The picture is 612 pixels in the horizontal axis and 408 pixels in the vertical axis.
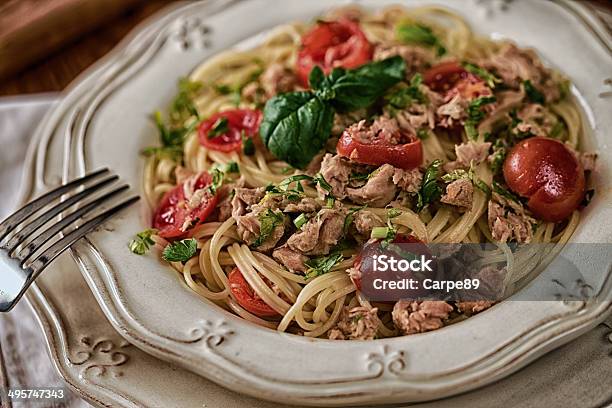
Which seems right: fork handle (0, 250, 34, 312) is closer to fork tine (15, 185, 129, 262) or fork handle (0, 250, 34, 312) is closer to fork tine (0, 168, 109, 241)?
fork tine (15, 185, 129, 262)

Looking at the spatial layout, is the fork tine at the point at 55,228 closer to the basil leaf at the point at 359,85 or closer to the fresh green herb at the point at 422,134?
the basil leaf at the point at 359,85

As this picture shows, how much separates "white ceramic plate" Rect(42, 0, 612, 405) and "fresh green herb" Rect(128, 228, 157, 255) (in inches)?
2.0

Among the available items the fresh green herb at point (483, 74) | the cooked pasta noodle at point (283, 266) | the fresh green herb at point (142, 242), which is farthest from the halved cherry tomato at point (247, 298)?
the fresh green herb at point (483, 74)

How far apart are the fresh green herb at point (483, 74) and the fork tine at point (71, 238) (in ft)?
8.83

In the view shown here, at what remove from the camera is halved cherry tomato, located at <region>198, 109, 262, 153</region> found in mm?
5559

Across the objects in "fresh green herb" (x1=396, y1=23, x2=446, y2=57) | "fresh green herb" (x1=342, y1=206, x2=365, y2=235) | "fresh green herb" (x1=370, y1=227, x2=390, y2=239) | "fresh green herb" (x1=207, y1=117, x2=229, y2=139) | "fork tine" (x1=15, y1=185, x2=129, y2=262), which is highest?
"fresh green herb" (x1=396, y1=23, x2=446, y2=57)

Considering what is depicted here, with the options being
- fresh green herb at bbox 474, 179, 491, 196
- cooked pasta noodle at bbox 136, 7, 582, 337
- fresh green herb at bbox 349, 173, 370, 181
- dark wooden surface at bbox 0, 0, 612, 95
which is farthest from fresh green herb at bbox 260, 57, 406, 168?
dark wooden surface at bbox 0, 0, 612, 95

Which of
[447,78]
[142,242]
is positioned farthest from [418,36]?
[142,242]

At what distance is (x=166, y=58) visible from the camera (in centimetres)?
643

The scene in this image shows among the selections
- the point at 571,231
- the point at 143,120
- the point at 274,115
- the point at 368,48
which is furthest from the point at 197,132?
the point at 571,231

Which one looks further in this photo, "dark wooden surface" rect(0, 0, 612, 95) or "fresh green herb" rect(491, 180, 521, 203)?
"dark wooden surface" rect(0, 0, 612, 95)

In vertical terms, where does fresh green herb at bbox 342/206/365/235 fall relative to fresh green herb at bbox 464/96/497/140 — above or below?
below

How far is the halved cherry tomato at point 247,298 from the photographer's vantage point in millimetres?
4660

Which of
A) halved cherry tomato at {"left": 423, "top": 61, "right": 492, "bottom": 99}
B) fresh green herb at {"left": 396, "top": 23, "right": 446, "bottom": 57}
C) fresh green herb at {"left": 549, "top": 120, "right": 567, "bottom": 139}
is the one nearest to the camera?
fresh green herb at {"left": 549, "top": 120, "right": 567, "bottom": 139}
